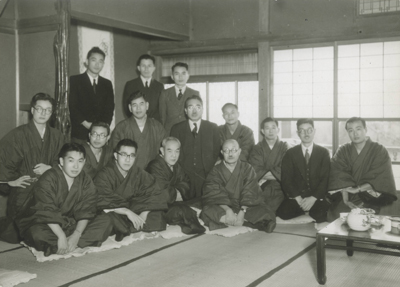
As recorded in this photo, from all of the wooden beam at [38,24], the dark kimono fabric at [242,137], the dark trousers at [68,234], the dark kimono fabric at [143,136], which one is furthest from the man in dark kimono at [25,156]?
the dark kimono fabric at [242,137]

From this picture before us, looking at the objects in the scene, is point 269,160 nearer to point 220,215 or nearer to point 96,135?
point 220,215

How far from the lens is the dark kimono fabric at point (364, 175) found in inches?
190

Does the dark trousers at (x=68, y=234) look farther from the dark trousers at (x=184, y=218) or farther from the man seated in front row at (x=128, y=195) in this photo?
the dark trousers at (x=184, y=218)

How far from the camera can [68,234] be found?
12.7 feet

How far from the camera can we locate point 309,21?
6055 millimetres

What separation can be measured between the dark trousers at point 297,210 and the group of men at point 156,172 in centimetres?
1

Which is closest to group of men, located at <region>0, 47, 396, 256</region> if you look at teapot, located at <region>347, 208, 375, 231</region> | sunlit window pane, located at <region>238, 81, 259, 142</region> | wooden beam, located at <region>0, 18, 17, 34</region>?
wooden beam, located at <region>0, 18, 17, 34</region>

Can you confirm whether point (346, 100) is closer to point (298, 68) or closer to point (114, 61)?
point (298, 68)

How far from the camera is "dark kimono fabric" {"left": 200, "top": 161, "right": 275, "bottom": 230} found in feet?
14.8

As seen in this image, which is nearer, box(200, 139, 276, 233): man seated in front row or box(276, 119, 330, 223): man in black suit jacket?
box(200, 139, 276, 233): man seated in front row

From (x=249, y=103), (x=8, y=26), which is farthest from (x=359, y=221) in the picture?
(x=8, y=26)

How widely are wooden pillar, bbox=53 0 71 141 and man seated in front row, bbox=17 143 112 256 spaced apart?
3.11 feet

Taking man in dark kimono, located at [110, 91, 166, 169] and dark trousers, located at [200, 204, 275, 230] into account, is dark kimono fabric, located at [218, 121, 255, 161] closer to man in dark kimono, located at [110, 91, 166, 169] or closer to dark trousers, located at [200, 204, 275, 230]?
man in dark kimono, located at [110, 91, 166, 169]

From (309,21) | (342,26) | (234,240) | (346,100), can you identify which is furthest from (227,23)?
(234,240)
